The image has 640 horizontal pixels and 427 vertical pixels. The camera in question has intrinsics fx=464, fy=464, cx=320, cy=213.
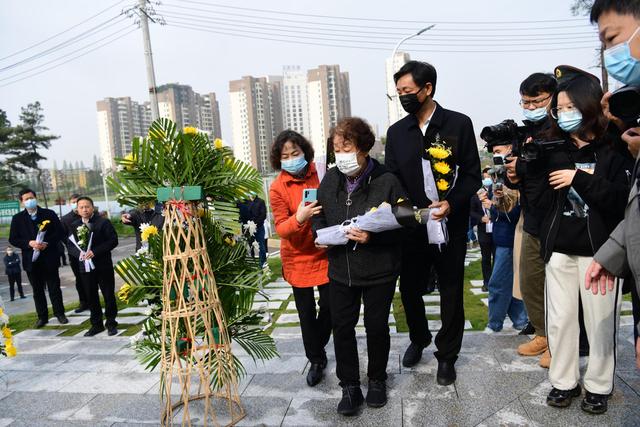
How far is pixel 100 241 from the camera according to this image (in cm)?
571

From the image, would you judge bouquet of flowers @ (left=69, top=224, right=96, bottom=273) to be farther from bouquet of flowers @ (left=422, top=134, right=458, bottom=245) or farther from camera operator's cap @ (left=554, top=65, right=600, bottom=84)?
camera operator's cap @ (left=554, top=65, right=600, bottom=84)

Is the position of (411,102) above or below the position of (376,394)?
above

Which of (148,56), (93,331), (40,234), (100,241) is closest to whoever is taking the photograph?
(93,331)

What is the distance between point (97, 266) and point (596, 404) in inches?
205

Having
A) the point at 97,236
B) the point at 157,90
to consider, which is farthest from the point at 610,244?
the point at 157,90

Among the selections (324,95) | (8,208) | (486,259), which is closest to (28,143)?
(8,208)

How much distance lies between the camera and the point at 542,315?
359 centimetres

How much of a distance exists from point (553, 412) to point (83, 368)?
3.69 meters

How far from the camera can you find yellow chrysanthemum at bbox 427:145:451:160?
280 cm

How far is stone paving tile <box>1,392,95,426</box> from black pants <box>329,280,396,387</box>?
1.89m

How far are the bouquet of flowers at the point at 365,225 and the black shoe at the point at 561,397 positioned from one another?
137cm

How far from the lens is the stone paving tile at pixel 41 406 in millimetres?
3102

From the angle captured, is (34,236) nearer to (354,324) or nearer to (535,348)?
(354,324)

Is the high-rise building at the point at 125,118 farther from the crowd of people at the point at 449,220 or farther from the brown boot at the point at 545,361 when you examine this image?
the brown boot at the point at 545,361
